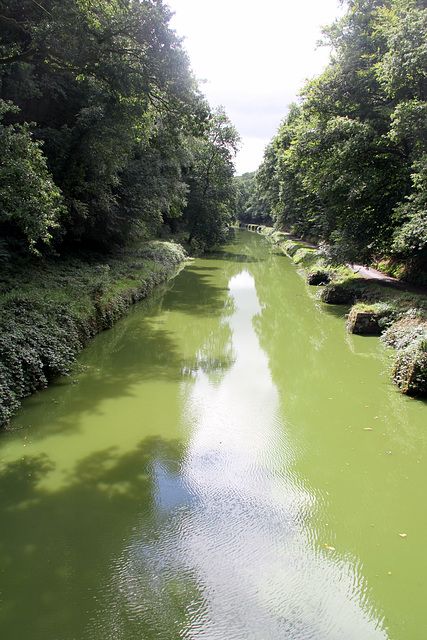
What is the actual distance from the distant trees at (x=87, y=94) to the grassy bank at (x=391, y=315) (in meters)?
7.29

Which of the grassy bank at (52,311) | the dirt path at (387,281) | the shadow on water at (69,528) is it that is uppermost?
the dirt path at (387,281)

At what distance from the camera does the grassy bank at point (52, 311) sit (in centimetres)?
627

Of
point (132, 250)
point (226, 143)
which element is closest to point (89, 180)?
point (132, 250)

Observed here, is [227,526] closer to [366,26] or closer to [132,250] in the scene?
[132,250]

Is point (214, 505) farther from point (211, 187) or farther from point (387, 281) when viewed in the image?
point (211, 187)

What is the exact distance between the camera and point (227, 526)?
165 inches

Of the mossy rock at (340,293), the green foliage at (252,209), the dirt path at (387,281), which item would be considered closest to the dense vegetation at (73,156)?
the mossy rock at (340,293)

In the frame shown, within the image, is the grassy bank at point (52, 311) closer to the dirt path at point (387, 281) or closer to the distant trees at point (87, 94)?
the distant trees at point (87, 94)

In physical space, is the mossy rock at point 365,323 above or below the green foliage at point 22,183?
below

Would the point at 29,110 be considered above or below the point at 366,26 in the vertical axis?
below

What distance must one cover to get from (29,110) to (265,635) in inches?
531

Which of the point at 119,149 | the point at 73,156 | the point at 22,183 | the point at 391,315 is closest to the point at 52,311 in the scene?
the point at 22,183

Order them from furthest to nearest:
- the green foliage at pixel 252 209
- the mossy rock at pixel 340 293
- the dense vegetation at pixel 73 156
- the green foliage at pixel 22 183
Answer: the green foliage at pixel 252 209
the mossy rock at pixel 340 293
the dense vegetation at pixel 73 156
the green foliage at pixel 22 183

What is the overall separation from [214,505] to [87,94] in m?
12.0
